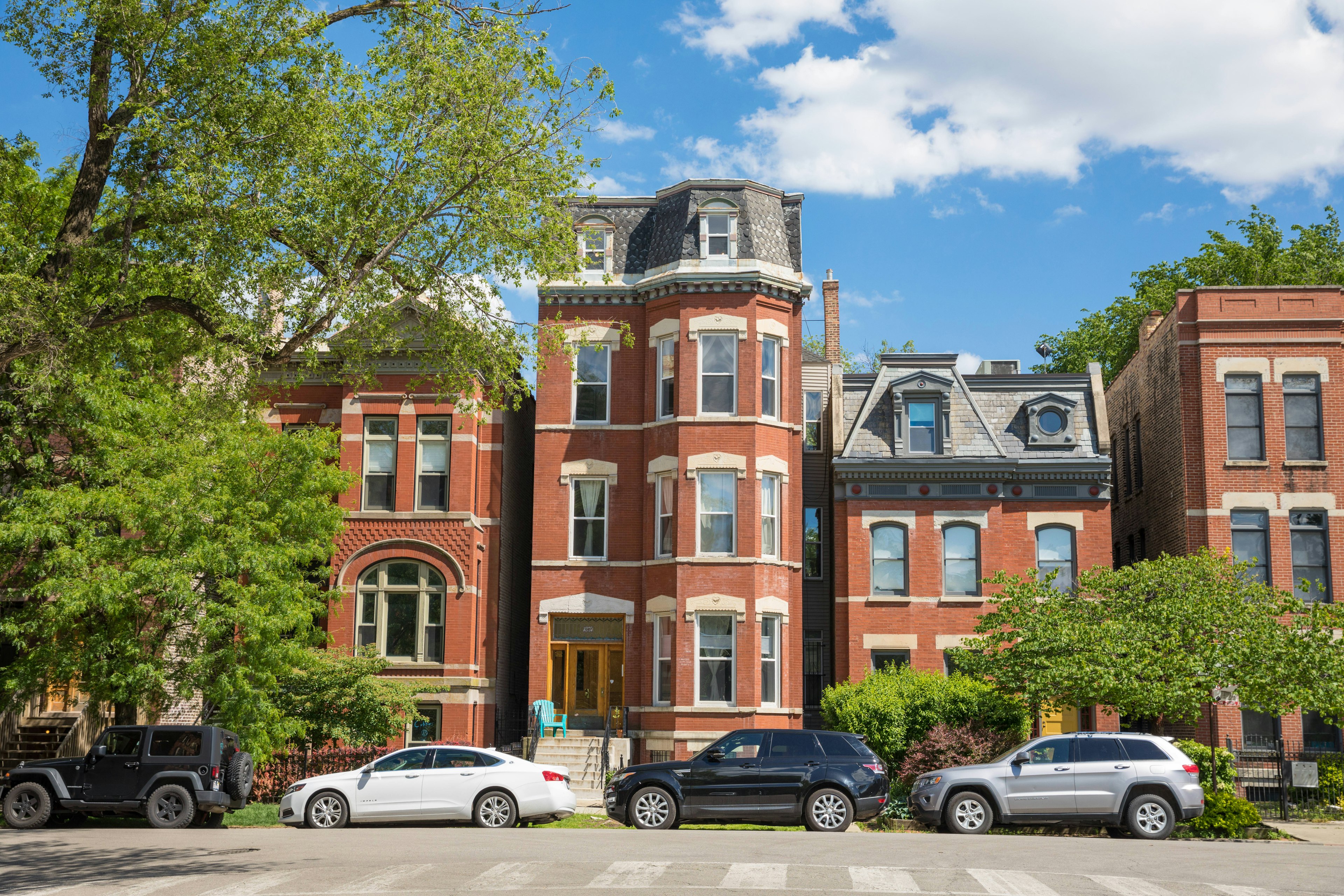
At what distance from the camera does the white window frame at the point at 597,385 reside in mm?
30641

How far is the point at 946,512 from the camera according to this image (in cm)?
3105

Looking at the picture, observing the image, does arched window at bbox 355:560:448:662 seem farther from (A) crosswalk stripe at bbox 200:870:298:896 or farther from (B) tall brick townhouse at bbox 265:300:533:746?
(A) crosswalk stripe at bbox 200:870:298:896

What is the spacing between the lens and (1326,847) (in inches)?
738

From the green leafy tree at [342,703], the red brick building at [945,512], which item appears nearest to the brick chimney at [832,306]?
the red brick building at [945,512]

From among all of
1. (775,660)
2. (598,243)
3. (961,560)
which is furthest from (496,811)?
(598,243)

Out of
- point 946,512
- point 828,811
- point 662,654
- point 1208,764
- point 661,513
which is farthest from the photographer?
point 946,512

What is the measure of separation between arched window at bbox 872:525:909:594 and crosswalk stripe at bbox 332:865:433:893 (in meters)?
19.0

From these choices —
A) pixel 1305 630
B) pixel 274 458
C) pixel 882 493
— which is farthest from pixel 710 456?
pixel 1305 630

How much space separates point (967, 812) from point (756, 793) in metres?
3.37

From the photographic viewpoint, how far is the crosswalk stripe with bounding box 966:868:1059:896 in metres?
12.1

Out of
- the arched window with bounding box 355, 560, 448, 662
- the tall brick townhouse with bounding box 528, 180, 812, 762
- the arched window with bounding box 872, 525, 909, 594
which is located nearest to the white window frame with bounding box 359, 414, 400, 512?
the arched window with bounding box 355, 560, 448, 662

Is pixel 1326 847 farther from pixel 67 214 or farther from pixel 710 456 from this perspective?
pixel 67 214

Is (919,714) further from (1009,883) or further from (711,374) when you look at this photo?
(1009,883)

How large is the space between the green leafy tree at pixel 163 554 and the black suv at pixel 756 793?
762cm
